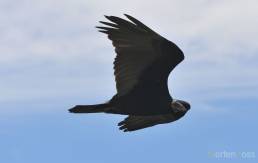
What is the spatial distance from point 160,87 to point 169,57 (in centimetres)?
84

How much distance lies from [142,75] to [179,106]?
1201 millimetres

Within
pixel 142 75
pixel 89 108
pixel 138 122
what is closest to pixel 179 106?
pixel 142 75

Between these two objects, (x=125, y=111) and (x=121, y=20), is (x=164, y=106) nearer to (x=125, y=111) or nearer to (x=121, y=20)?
(x=125, y=111)

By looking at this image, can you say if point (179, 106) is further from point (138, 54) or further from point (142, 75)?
point (138, 54)

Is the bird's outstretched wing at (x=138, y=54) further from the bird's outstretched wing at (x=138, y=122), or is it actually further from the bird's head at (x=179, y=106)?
the bird's outstretched wing at (x=138, y=122)

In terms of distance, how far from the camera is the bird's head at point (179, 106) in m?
29.9

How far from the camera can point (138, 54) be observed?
95.5ft

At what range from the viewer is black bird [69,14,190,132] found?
28.7 metres

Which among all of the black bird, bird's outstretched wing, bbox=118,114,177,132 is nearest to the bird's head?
the black bird

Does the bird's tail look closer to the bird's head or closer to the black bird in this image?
the black bird

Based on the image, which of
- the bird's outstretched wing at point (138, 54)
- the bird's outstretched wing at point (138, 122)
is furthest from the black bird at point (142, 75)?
the bird's outstretched wing at point (138, 122)

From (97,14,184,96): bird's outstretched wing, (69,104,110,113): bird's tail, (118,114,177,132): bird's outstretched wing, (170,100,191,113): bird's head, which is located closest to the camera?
(97,14,184,96): bird's outstretched wing

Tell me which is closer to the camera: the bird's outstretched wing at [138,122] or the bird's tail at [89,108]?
the bird's tail at [89,108]

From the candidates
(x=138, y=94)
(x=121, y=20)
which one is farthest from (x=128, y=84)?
(x=121, y=20)
